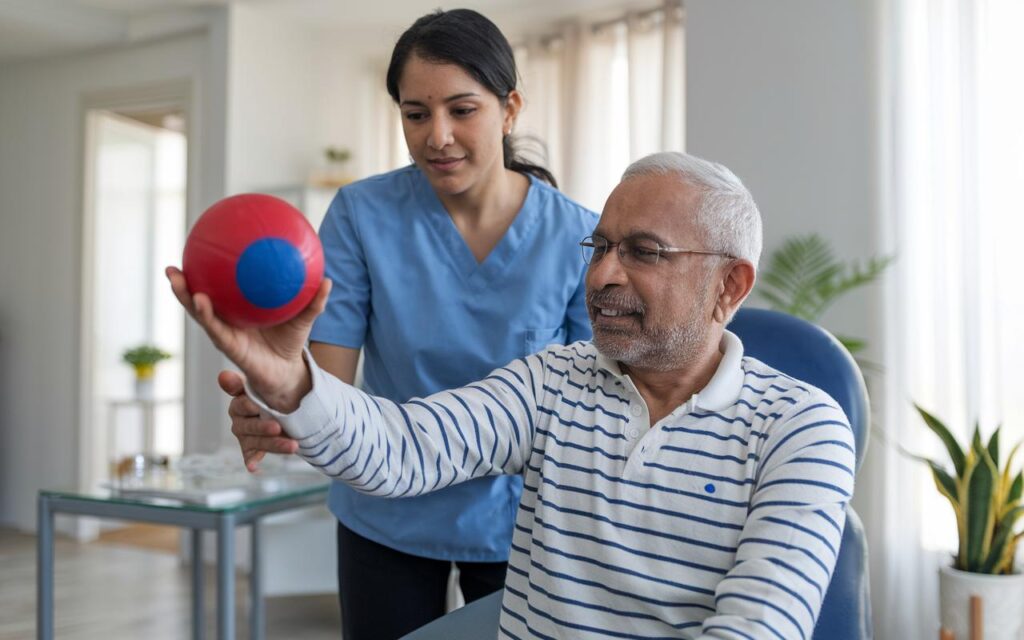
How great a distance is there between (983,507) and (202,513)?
6.81ft

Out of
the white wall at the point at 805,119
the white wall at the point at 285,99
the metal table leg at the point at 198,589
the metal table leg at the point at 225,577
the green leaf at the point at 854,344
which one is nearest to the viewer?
the metal table leg at the point at 225,577

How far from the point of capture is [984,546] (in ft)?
8.57

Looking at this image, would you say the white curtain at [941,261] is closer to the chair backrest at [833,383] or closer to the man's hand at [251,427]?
the chair backrest at [833,383]

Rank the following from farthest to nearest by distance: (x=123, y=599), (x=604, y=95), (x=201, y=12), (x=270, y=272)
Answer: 1. (x=201, y=12)
2. (x=604, y=95)
3. (x=123, y=599)
4. (x=270, y=272)

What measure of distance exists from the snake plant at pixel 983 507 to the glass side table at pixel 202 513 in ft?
5.84

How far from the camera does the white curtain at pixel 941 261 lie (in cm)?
308

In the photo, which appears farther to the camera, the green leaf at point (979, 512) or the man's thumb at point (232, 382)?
the green leaf at point (979, 512)

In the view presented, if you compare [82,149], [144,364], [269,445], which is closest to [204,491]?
[269,445]

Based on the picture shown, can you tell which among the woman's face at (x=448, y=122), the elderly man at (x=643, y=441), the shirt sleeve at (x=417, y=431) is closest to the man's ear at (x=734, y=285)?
the elderly man at (x=643, y=441)

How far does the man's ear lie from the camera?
1274 mm

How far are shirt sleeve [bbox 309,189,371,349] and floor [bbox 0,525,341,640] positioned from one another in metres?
2.48

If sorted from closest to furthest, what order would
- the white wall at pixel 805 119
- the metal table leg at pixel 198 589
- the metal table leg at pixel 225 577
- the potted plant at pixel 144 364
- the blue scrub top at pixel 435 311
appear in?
the blue scrub top at pixel 435 311
the metal table leg at pixel 225 577
the metal table leg at pixel 198 589
the white wall at pixel 805 119
the potted plant at pixel 144 364

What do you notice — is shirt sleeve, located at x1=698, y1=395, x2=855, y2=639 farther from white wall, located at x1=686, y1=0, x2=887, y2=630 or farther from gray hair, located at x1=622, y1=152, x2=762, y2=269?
white wall, located at x1=686, y1=0, x2=887, y2=630

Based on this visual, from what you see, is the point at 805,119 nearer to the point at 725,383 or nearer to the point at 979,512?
the point at 979,512
